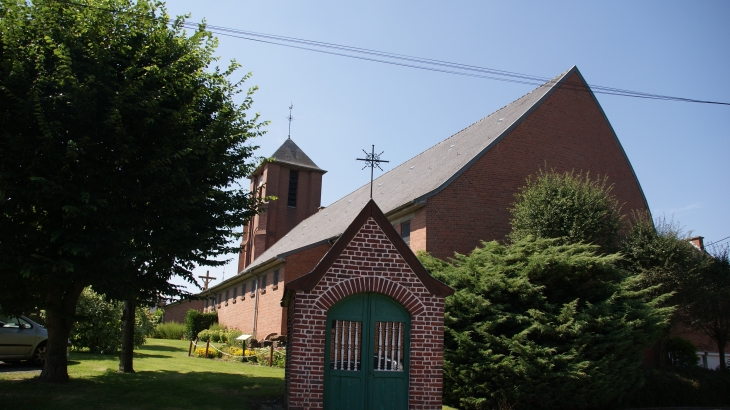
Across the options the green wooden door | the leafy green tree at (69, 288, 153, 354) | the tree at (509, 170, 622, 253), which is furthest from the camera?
the leafy green tree at (69, 288, 153, 354)

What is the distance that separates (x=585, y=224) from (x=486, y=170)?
4.85 meters

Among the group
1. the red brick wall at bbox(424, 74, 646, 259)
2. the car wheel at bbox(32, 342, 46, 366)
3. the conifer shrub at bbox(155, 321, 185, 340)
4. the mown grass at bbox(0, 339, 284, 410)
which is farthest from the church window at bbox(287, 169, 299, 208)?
the car wheel at bbox(32, 342, 46, 366)

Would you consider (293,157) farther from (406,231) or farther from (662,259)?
(662,259)

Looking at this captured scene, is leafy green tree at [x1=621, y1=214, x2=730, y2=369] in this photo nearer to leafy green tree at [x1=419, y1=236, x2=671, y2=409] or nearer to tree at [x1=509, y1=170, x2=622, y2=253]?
tree at [x1=509, y1=170, x2=622, y2=253]

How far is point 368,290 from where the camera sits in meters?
10.0

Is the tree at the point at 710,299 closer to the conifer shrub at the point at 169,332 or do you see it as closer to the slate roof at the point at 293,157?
the slate roof at the point at 293,157

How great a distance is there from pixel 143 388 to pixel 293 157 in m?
33.8

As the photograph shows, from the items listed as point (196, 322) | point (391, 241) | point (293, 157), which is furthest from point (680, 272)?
point (293, 157)

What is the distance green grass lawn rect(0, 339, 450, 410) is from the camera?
10812 mm

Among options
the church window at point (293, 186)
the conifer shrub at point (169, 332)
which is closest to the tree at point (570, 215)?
the church window at point (293, 186)

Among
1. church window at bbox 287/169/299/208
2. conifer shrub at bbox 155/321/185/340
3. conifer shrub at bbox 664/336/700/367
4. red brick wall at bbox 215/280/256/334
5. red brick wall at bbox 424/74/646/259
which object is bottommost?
conifer shrub at bbox 155/321/185/340

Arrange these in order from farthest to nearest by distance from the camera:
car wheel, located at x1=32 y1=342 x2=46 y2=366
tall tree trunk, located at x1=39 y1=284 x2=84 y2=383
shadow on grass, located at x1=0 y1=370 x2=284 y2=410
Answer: car wheel, located at x1=32 y1=342 x2=46 y2=366
tall tree trunk, located at x1=39 y1=284 x2=84 y2=383
shadow on grass, located at x1=0 y1=370 x2=284 y2=410

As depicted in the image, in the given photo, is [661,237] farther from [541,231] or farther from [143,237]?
[143,237]

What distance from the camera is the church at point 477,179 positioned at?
20.8 metres
